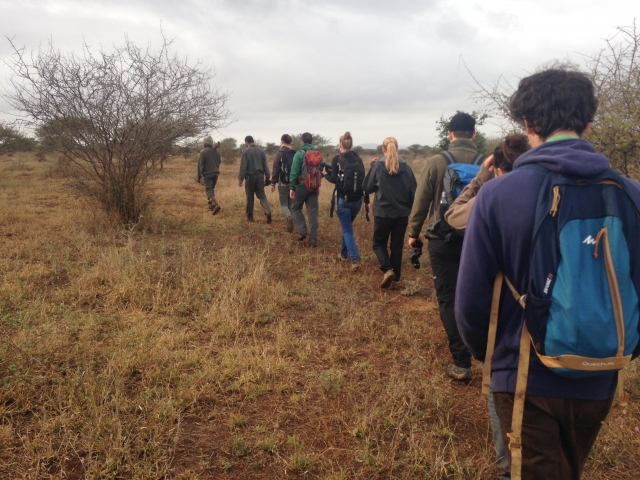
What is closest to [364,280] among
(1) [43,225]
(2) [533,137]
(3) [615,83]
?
(3) [615,83]

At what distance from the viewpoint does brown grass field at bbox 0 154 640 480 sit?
8.31 ft

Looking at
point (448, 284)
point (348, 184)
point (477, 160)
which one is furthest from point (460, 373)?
point (348, 184)

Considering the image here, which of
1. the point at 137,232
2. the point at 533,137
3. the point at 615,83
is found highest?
the point at 615,83

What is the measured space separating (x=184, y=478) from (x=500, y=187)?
212 cm

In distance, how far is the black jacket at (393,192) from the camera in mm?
5426

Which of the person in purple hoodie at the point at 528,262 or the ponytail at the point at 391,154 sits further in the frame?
the ponytail at the point at 391,154

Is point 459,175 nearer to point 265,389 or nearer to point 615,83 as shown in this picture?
point 265,389

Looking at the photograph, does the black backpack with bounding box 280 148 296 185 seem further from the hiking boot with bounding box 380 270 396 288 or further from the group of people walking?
the group of people walking

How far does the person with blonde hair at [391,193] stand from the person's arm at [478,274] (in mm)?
3881

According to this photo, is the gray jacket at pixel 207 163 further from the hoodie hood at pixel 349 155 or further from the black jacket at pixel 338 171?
the hoodie hood at pixel 349 155

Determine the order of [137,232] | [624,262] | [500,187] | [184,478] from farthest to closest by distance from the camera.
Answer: [137,232] → [184,478] → [500,187] → [624,262]

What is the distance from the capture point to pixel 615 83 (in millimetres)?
4801

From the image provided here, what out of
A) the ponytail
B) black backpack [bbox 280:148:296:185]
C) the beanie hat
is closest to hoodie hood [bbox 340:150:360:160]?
the ponytail

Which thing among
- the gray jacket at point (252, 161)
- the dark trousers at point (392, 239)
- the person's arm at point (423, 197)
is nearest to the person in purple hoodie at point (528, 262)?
the person's arm at point (423, 197)
